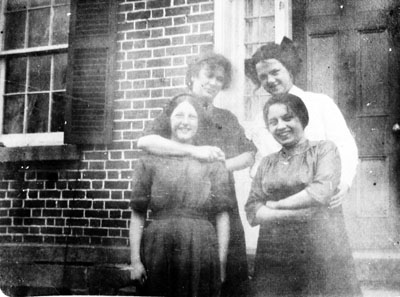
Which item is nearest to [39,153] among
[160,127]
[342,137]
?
[160,127]

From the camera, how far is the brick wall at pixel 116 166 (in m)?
3.96

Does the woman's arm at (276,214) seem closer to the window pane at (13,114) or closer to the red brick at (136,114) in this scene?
the red brick at (136,114)

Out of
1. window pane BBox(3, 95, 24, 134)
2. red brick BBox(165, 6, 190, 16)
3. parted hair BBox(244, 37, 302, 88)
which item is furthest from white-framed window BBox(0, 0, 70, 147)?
parted hair BBox(244, 37, 302, 88)

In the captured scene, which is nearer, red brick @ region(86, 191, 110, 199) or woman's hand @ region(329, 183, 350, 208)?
woman's hand @ region(329, 183, 350, 208)

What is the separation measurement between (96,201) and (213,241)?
107cm

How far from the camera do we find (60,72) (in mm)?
4391

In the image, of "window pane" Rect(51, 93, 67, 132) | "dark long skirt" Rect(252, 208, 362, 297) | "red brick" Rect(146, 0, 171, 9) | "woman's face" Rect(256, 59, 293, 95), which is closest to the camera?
"dark long skirt" Rect(252, 208, 362, 297)

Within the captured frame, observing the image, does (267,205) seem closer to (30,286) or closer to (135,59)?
(135,59)

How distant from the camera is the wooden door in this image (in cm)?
353

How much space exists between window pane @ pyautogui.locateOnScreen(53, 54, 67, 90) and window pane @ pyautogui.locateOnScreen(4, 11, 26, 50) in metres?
0.43

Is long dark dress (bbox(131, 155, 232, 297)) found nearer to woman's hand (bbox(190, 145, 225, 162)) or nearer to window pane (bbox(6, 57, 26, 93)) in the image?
woman's hand (bbox(190, 145, 225, 162))

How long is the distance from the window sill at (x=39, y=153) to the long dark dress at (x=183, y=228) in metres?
0.81

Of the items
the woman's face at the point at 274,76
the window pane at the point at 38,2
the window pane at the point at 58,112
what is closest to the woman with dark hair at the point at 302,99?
the woman's face at the point at 274,76

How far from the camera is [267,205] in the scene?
3611 mm
